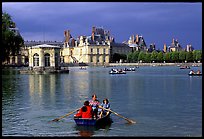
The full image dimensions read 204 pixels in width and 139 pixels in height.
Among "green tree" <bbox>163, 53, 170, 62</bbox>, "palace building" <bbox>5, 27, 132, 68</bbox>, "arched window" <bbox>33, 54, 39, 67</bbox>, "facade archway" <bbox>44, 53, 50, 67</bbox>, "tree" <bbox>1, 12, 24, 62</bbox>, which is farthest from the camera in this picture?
"palace building" <bbox>5, 27, 132, 68</bbox>

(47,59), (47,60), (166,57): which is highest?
(166,57)

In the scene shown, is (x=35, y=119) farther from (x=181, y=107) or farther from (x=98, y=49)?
(x=98, y=49)

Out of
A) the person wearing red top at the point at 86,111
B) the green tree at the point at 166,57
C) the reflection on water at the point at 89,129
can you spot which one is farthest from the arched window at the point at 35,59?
the green tree at the point at 166,57

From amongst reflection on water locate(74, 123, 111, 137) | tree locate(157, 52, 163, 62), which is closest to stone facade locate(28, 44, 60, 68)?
reflection on water locate(74, 123, 111, 137)

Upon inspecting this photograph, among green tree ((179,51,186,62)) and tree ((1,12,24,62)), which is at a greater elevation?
tree ((1,12,24,62))

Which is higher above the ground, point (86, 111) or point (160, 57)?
point (160, 57)

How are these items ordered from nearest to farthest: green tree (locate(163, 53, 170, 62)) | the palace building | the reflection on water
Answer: the reflection on water → green tree (locate(163, 53, 170, 62)) → the palace building

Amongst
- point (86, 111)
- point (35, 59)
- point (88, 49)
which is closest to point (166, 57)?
point (88, 49)

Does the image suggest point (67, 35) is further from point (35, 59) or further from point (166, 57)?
point (35, 59)

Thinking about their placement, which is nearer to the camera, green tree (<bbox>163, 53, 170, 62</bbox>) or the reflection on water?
the reflection on water

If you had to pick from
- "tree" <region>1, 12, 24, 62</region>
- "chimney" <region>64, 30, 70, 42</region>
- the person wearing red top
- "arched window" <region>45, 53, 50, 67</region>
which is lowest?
the person wearing red top

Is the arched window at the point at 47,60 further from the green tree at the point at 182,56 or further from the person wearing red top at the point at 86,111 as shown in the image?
the green tree at the point at 182,56

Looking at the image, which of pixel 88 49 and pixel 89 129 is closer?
pixel 89 129

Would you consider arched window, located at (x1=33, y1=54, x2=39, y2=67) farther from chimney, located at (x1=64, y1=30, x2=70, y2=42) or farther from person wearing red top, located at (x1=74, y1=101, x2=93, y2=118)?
chimney, located at (x1=64, y1=30, x2=70, y2=42)
